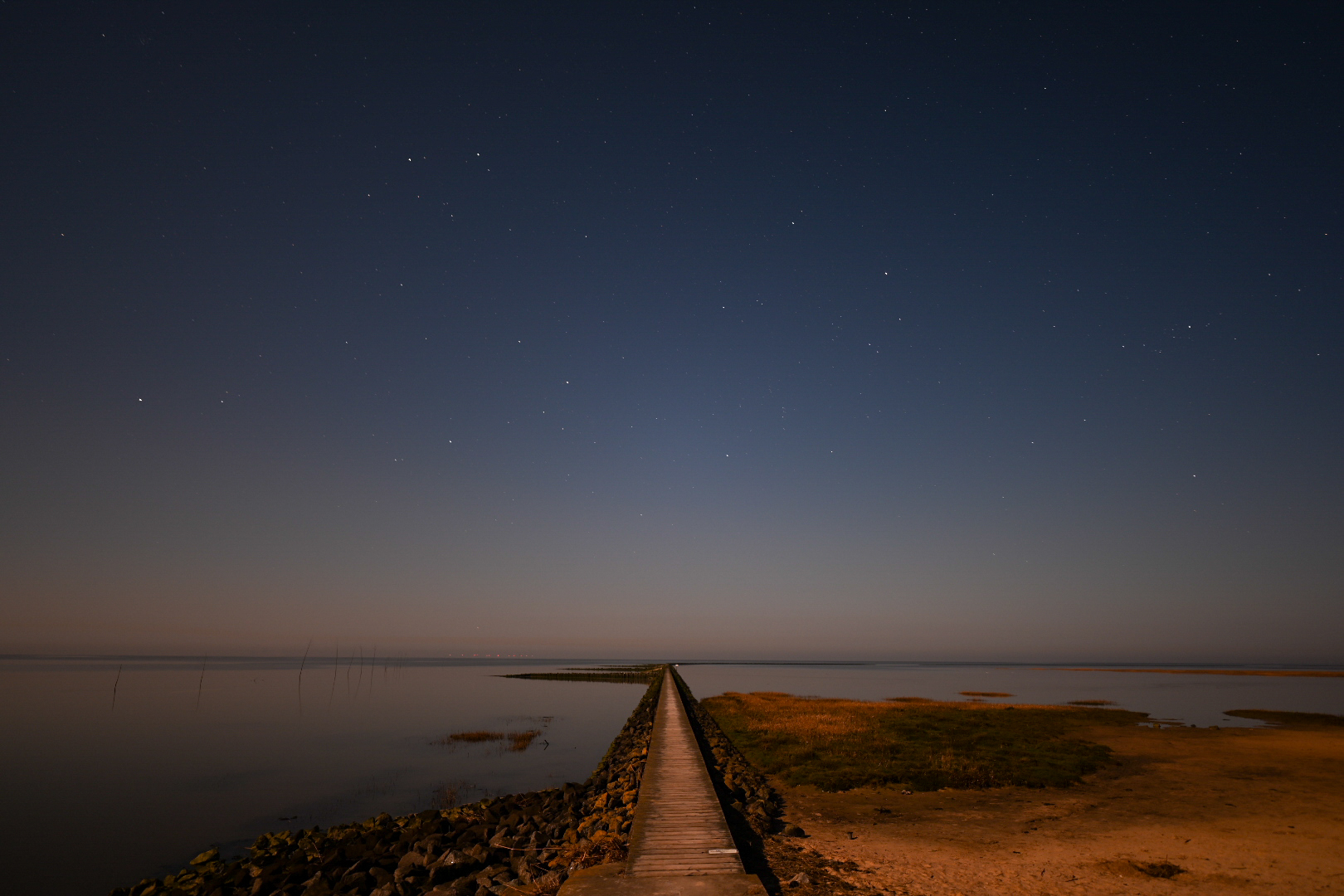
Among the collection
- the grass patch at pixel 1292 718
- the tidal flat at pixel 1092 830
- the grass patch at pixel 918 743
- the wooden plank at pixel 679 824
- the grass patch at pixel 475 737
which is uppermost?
the wooden plank at pixel 679 824

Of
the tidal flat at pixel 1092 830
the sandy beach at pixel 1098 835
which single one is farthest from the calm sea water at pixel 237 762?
the sandy beach at pixel 1098 835

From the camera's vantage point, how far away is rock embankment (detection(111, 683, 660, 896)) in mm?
11102

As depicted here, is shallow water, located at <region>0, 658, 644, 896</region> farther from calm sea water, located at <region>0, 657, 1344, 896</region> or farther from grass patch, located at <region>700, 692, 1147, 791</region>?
grass patch, located at <region>700, 692, 1147, 791</region>

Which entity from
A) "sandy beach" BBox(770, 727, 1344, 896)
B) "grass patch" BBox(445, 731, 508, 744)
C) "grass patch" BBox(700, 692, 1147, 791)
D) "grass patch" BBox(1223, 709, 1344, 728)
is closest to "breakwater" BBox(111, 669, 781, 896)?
"sandy beach" BBox(770, 727, 1344, 896)

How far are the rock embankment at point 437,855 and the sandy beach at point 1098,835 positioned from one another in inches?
142

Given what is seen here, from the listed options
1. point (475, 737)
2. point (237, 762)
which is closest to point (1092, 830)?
point (475, 737)

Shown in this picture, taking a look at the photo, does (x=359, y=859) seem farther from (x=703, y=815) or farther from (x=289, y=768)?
(x=289, y=768)

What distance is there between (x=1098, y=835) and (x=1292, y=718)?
38.6 metres

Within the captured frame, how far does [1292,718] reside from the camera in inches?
1567

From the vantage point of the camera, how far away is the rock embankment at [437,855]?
1110cm

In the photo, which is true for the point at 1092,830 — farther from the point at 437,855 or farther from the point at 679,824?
the point at 437,855

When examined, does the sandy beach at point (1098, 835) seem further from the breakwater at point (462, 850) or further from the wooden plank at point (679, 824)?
the breakwater at point (462, 850)

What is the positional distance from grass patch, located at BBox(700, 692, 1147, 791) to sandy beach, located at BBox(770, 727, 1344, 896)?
3.18 feet

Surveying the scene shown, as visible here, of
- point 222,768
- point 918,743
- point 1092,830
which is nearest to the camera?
point 1092,830
